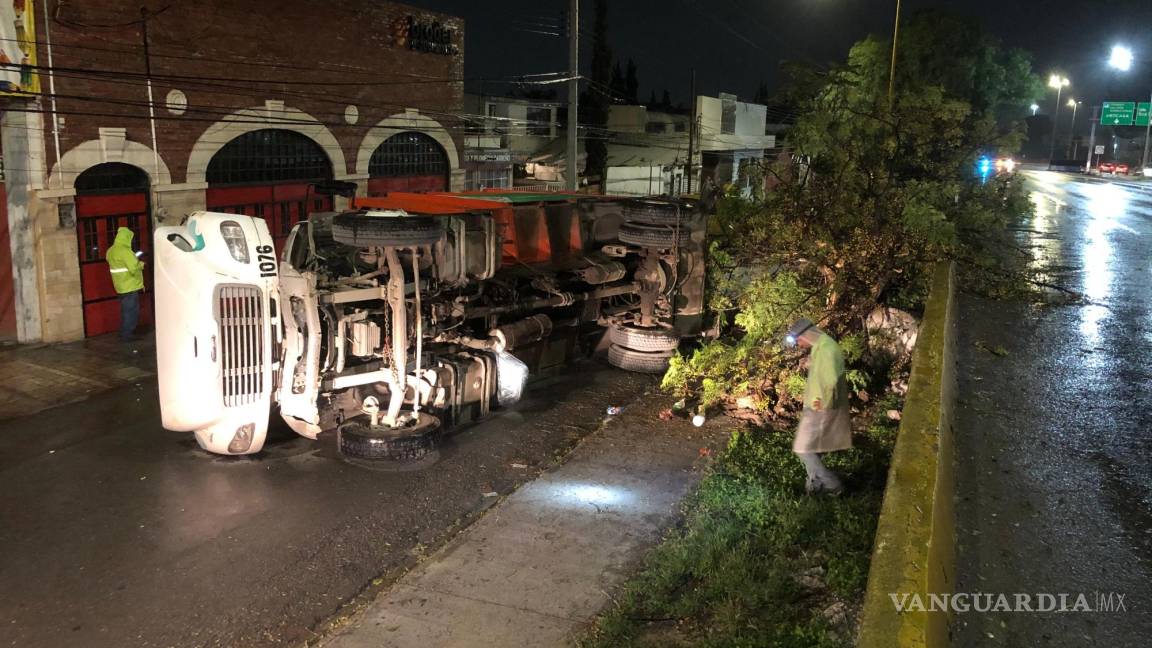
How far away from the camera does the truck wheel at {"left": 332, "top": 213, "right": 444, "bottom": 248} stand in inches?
280

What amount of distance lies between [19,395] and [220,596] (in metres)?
6.24

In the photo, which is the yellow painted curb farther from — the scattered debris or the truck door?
the truck door

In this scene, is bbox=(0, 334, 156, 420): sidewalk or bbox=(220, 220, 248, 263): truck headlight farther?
bbox=(0, 334, 156, 420): sidewalk

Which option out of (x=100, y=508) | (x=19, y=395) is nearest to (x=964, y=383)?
(x=100, y=508)

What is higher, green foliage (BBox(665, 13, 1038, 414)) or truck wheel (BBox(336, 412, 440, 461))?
green foliage (BBox(665, 13, 1038, 414))

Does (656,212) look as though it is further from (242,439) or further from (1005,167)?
(1005,167)

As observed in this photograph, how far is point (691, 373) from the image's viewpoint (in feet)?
32.4

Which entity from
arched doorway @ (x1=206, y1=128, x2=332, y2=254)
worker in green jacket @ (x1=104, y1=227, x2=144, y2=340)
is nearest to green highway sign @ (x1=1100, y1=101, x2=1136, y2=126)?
arched doorway @ (x1=206, y1=128, x2=332, y2=254)

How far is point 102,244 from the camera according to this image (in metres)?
13.5

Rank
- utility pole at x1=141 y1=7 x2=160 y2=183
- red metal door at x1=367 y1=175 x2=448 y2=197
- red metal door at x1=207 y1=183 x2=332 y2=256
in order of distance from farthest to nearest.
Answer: red metal door at x1=367 y1=175 x2=448 y2=197, red metal door at x1=207 y1=183 x2=332 y2=256, utility pole at x1=141 y1=7 x2=160 y2=183

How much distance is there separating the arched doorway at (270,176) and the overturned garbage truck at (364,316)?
6368 mm

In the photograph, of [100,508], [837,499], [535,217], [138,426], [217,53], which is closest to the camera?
[837,499]

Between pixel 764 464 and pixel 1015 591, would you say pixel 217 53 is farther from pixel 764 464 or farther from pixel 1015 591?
pixel 1015 591

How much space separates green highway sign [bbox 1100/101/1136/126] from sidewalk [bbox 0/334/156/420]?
66.2m
